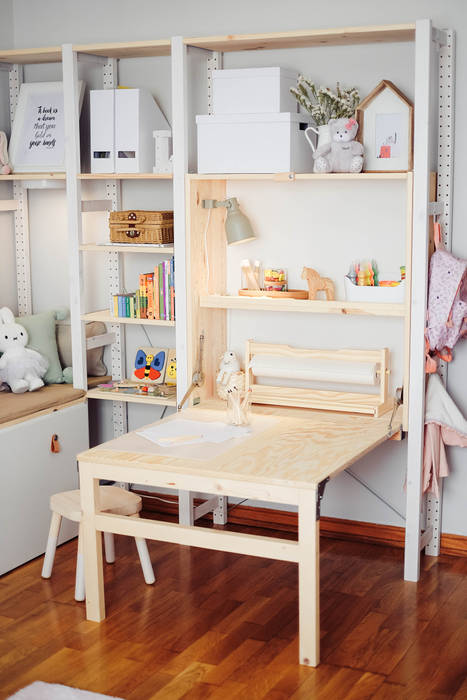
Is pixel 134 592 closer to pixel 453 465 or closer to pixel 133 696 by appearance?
pixel 133 696

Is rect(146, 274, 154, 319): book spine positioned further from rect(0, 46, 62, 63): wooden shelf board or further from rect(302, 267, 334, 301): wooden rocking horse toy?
rect(0, 46, 62, 63): wooden shelf board

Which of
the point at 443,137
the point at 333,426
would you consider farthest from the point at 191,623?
the point at 443,137

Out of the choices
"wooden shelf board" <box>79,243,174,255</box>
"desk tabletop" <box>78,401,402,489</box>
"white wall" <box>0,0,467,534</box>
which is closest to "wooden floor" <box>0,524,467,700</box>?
"white wall" <box>0,0,467,534</box>

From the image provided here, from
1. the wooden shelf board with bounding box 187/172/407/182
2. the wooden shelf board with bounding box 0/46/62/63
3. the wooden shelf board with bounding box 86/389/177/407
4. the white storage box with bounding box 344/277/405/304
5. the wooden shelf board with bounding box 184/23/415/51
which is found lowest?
the wooden shelf board with bounding box 86/389/177/407

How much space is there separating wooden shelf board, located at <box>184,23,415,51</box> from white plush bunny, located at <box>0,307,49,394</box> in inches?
54.7

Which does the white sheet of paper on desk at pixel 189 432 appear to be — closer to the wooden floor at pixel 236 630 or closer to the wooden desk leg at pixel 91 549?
the wooden desk leg at pixel 91 549

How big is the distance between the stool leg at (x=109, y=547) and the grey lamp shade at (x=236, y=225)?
1.25m

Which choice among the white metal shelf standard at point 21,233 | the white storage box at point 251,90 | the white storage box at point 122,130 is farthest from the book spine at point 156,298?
the white metal shelf standard at point 21,233

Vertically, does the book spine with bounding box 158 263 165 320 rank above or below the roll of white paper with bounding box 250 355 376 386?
above

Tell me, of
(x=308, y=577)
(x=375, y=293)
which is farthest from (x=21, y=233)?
(x=308, y=577)

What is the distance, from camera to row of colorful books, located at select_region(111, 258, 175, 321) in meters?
3.85

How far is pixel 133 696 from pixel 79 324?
5.69 ft

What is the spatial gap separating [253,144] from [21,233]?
1384 millimetres

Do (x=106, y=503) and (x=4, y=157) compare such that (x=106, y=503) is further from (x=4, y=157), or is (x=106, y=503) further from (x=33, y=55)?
(x=33, y=55)
